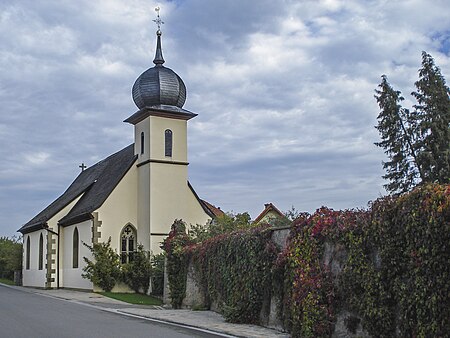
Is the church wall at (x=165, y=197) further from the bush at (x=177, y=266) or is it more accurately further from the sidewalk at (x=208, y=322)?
the sidewalk at (x=208, y=322)

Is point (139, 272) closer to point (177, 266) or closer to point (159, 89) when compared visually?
point (177, 266)

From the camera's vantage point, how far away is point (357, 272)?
11781 millimetres

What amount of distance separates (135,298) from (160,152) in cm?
808

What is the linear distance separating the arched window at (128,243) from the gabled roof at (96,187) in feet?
6.62

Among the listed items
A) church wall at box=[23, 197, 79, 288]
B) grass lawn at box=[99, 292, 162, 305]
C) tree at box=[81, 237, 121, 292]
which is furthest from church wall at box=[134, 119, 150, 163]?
grass lawn at box=[99, 292, 162, 305]

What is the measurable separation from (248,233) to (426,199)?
24.6 ft

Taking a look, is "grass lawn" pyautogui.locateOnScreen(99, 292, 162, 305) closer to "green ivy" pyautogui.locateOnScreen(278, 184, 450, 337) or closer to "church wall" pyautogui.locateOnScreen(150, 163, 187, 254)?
"church wall" pyautogui.locateOnScreen(150, 163, 187, 254)

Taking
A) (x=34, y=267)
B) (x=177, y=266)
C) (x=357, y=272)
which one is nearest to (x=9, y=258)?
(x=34, y=267)

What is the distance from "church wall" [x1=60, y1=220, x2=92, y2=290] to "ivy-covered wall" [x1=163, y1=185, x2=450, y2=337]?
1626 cm

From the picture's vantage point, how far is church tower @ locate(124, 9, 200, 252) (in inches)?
1233

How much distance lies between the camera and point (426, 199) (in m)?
→ 10.0

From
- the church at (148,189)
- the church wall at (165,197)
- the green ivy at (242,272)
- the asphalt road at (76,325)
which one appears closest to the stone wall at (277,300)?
the green ivy at (242,272)

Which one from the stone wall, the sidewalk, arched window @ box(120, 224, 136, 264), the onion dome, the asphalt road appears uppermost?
the onion dome

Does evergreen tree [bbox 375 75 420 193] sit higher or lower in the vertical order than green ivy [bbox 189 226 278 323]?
higher
